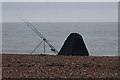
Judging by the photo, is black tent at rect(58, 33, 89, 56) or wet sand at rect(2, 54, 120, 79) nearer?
wet sand at rect(2, 54, 120, 79)

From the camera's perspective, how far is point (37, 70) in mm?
11312

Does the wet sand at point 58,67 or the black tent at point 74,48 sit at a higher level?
the wet sand at point 58,67

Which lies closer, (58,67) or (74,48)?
(58,67)

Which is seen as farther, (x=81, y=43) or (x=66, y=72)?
(x=81, y=43)

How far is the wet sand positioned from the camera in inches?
423

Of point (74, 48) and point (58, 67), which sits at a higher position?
point (58, 67)

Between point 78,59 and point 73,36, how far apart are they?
5.25m

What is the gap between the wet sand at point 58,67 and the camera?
10.7m

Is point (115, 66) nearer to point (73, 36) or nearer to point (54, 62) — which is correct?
Result: point (54, 62)

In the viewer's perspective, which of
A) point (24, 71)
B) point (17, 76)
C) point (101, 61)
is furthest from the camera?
point (101, 61)

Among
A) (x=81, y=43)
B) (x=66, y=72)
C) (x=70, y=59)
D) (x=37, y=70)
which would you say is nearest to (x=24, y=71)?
(x=37, y=70)

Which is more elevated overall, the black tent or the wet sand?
the wet sand

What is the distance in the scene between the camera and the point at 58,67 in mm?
11836

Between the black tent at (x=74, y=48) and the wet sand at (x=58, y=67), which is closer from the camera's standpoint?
the wet sand at (x=58, y=67)
